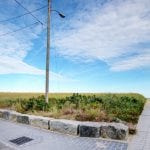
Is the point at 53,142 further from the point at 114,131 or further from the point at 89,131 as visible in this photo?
the point at 114,131

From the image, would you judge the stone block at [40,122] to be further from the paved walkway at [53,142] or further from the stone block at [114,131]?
the stone block at [114,131]

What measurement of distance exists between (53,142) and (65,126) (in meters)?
1.35

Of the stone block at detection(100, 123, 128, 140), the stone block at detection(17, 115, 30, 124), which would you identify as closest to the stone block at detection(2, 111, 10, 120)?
the stone block at detection(17, 115, 30, 124)

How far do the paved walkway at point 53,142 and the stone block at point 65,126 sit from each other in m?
0.26

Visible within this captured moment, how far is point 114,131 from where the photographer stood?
917cm

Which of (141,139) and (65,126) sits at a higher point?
(65,126)

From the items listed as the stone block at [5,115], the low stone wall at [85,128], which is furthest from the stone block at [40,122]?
the stone block at [5,115]

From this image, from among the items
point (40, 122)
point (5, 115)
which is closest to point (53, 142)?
point (40, 122)

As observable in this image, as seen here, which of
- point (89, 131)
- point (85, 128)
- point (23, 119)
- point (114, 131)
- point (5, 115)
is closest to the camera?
point (114, 131)

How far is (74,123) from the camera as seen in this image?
1022 centimetres

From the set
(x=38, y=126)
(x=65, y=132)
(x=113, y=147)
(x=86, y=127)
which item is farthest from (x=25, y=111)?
(x=113, y=147)

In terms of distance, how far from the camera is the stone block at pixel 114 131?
29.6ft

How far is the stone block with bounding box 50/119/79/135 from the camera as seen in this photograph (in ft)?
32.9

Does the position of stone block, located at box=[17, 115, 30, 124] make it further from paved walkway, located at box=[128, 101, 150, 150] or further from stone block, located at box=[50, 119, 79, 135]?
paved walkway, located at box=[128, 101, 150, 150]
